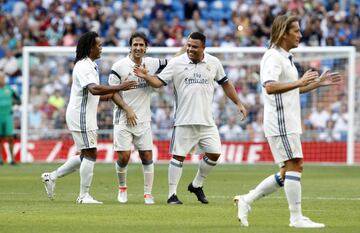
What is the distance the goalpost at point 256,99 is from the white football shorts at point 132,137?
45.7 ft

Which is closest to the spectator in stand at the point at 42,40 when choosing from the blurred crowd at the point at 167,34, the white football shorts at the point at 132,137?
the blurred crowd at the point at 167,34

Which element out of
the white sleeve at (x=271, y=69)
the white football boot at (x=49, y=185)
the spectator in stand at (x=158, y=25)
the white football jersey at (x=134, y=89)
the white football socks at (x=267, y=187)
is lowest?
the white football boot at (x=49, y=185)

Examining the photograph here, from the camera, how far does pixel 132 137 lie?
681 inches

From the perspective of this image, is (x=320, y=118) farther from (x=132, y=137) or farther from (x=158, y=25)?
(x=132, y=137)

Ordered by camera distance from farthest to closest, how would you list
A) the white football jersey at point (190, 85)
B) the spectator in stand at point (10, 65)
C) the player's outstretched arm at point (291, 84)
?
the spectator in stand at point (10, 65)
the white football jersey at point (190, 85)
the player's outstretched arm at point (291, 84)


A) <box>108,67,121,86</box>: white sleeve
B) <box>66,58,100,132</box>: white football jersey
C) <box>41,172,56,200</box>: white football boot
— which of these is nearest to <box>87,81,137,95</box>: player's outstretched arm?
<box>66,58,100,132</box>: white football jersey

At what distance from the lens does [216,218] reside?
547 inches

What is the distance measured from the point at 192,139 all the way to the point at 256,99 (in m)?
15.9

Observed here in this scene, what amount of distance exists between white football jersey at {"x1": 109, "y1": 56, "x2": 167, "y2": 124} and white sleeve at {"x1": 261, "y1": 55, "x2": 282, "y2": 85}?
15.2 ft

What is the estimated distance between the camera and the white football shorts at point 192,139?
16656 millimetres

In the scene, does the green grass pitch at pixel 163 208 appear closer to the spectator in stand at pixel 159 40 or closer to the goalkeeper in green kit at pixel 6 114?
the goalkeeper in green kit at pixel 6 114

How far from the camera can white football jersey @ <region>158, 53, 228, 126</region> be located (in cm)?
1661

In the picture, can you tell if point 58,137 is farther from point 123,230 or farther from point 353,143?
point 123,230

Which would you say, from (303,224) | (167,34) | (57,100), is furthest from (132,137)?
(167,34)
